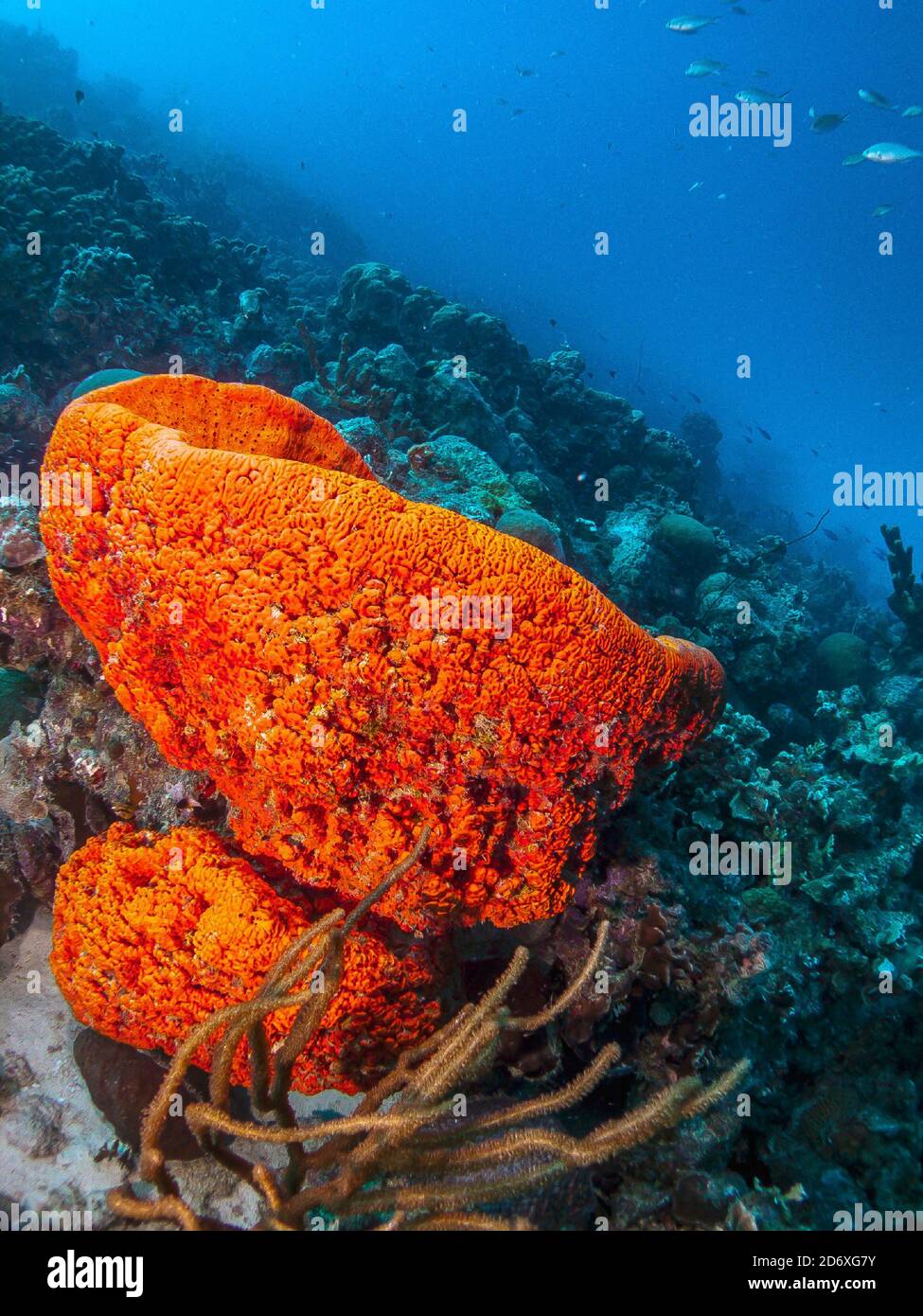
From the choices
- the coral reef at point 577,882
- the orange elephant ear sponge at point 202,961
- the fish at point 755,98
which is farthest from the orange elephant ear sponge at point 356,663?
the fish at point 755,98

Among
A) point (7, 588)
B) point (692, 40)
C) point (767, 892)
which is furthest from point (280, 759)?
point (692, 40)

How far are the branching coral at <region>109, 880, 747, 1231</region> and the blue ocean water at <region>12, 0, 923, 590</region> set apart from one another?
128 feet

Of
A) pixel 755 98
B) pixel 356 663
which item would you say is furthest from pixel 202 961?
pixel 755 98

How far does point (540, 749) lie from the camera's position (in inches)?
94.9

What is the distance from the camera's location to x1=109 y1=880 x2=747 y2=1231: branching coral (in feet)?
6.24

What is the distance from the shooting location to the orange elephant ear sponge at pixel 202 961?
7.82 ft

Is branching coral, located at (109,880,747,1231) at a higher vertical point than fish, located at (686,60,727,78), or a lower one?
lower

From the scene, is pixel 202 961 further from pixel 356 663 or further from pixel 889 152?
pixel 889 152

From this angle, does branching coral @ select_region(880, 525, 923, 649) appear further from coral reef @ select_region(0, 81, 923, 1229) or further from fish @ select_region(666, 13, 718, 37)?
fish @ select_region(666, 13, 718, 37)

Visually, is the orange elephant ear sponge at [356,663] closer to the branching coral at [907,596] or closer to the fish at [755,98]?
the branching coral at [907,596]

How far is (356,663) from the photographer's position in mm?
2199

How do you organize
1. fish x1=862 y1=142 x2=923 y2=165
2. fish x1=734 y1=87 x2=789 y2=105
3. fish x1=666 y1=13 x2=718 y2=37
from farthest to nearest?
fish x1=666 y1=13 x2=718 y2=37 < fish x1=734 y1=87 x2=789 y2=105 < fish x1=862 y1=142 x2=923 y2=165

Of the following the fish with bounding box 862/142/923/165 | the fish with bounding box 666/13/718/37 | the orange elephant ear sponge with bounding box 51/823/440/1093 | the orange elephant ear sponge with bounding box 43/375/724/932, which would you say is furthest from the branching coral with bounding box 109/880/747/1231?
the fish with bounding box 666/13/718/37

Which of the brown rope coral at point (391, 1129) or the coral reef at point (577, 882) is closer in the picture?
the brown rope coral at point (391, 1129)
